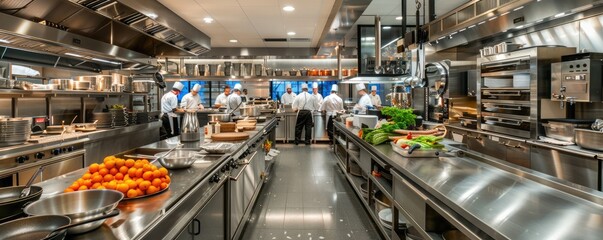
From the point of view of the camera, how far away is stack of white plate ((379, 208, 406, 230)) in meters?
2.55

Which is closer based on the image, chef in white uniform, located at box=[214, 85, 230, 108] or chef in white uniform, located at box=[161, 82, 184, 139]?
chef in white uniform, located at box=[161, 82, 184, 139]

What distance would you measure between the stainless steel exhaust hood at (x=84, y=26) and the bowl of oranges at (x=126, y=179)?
104 inches

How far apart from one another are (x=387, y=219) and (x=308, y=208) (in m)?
1.40

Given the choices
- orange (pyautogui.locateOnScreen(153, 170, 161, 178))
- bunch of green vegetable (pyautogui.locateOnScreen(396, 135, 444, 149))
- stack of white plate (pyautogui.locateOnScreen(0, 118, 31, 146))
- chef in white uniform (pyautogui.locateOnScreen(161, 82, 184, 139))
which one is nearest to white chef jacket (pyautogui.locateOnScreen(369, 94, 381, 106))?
chef in white uniform (pyautogui.locateOnScreen(161, 82, 184, 139))

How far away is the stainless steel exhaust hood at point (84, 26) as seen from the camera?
3.69 metres

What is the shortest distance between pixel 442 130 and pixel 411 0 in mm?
3478

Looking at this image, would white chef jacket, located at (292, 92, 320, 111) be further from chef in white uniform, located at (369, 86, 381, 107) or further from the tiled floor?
the tiled floor

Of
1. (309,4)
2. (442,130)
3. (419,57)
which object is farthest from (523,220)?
(309,4)

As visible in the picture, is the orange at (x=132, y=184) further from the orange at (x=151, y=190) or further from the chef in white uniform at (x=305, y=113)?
the chef in white uniform at (x=305, y=113)

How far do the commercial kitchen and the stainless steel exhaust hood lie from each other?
1.0 inches

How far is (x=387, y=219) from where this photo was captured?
2.80 meters

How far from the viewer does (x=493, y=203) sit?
1451 mm

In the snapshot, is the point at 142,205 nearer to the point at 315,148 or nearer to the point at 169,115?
the point at 315,148

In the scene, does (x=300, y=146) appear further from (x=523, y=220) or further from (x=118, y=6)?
(x=523, y=220)
